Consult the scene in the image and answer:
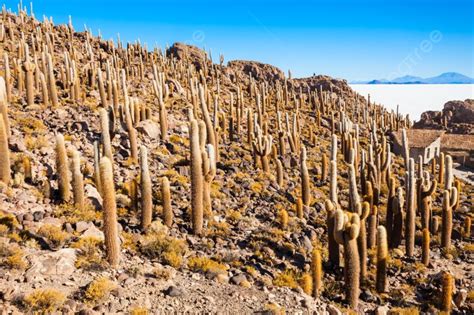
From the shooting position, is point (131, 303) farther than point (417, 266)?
No

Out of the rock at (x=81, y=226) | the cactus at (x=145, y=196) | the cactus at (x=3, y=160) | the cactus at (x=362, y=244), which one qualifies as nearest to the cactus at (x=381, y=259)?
the cactus at (x=362, y=244)

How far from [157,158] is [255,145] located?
4971 mm

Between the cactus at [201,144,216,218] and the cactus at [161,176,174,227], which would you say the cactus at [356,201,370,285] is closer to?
the cactus at [201,144,216,218]

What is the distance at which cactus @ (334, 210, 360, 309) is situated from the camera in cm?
1036

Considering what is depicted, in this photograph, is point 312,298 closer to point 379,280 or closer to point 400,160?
point 379,280

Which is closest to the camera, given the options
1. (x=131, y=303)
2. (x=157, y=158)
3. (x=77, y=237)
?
(x=131, y=303)

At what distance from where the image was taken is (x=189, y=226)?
13.2m

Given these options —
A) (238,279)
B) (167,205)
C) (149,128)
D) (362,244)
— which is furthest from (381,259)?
(149,128)

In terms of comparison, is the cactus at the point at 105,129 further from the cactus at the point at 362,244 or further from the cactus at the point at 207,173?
the cactus at the point at 362,244

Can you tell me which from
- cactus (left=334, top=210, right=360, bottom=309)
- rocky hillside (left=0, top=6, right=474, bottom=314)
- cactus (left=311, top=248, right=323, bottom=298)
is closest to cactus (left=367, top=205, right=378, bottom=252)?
rocky hillside (left=0, top=6, right=474, bottom=314)

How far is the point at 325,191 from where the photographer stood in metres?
20.5

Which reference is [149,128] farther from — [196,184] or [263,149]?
[196,184]

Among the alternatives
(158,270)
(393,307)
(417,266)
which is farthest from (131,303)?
(417,266)

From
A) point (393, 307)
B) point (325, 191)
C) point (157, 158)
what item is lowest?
point (393, 307)
